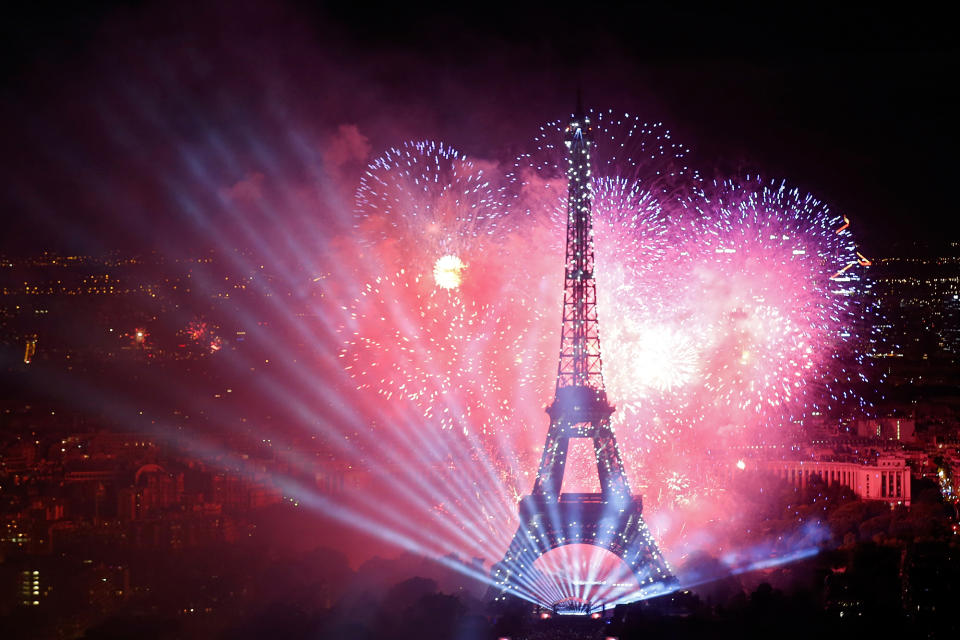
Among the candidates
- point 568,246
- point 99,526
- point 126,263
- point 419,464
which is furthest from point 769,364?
point 126,263

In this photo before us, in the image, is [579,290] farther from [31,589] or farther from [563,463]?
[31,589]

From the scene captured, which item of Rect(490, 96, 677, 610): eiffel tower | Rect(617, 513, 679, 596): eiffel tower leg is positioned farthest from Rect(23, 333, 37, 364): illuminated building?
Rect(617, 513, 679, 596): eiffel tower leg

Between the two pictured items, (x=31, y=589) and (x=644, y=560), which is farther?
(x=31, y=589)

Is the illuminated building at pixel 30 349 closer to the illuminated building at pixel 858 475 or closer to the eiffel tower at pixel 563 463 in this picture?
the illuminated building at pixel 858 475

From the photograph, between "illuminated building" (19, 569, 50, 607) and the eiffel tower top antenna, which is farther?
"illuminated building" (19, 569, 50, 607)

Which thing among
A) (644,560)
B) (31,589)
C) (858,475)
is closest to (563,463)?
(644,560)

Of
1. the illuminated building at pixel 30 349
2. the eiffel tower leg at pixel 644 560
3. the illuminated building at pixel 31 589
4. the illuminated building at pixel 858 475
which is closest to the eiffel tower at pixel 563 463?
the eiffel tower leg at pixel 644 560

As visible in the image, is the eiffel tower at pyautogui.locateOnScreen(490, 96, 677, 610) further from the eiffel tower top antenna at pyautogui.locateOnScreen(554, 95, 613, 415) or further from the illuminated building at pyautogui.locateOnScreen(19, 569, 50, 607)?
the illuminated building at pyautogui.locateOnScreen(19, 569, 50, 607)

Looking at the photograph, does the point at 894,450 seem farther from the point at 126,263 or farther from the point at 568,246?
the point at 126,263

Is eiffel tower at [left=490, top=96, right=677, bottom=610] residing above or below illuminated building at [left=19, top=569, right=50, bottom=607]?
above
